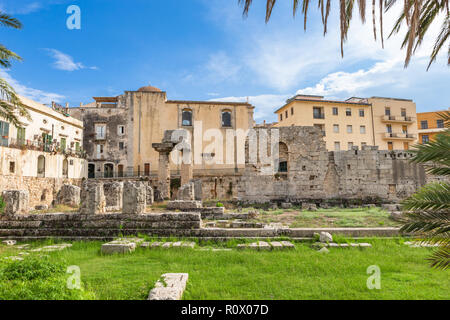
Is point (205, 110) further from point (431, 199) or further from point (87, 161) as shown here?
point (431, 199)

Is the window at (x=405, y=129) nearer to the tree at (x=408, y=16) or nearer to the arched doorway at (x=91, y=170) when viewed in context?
the tree at (x=408, y=16)

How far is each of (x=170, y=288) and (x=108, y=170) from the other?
100 ft

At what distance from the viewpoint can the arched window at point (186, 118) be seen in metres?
32.3

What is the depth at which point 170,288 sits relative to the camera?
12.1 feet

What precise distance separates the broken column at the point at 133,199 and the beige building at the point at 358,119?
87.9 feet

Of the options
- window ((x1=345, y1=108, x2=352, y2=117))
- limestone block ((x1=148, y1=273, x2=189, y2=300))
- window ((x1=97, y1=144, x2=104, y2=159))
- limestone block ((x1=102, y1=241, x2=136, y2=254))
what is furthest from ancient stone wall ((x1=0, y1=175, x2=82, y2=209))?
window ((x1=345, y1=108, x2=352, y2=117))

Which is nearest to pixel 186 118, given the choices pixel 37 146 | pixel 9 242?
pixel 37 146

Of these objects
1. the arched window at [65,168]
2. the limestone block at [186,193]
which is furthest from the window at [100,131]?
the limestone block at [186,193]

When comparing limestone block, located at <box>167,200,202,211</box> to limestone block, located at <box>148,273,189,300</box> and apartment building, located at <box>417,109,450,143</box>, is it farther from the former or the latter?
apartment building, located at <box>417,109,450,143</box>

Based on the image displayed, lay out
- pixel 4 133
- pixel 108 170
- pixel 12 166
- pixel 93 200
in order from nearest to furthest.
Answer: pixel 93 200 → pixel 12 166 → pixel 4 133 → pixel 108 170

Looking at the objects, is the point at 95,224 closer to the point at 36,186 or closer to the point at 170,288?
the point at 170,288

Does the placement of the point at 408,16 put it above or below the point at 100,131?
below
